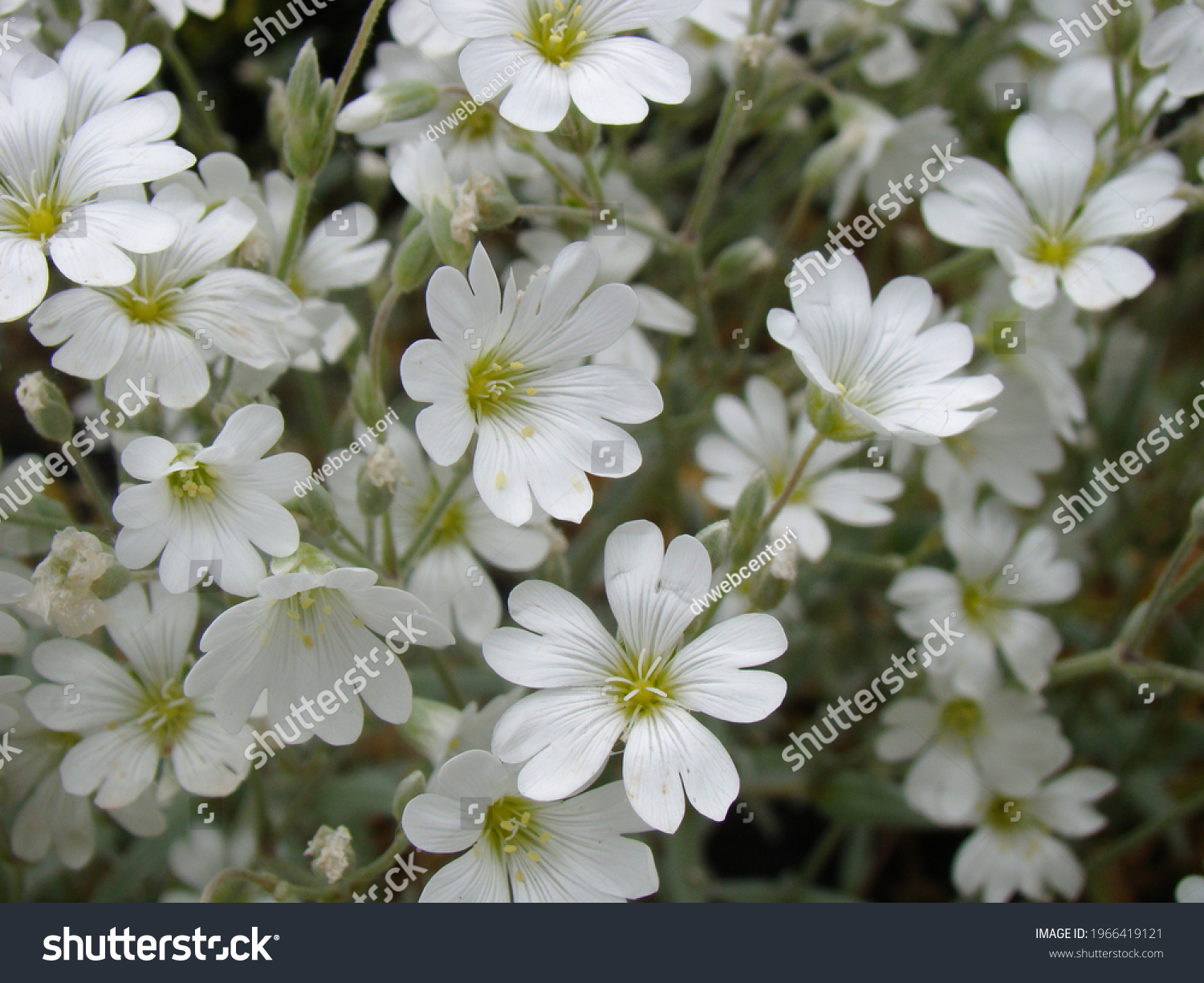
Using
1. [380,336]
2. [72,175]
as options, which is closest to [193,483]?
[380,336]

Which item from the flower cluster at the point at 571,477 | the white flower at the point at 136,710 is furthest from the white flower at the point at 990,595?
the white flower at the point at 136,710

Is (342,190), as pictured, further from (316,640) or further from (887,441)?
(316,640)

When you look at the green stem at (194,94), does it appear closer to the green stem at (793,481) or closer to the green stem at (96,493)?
the green stem at (96,493)

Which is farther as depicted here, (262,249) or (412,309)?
(412,309)

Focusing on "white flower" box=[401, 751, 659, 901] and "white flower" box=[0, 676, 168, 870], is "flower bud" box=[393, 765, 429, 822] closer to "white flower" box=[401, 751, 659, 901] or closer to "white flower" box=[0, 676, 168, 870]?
"white flower" box=[401, 751, 659, 901]

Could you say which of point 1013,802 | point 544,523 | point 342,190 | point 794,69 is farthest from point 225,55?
point 1013,802

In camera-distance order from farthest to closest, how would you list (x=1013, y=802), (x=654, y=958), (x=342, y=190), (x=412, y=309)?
1. (x=342, y=190)
2. (x=412, y=309)
3. (x=1013, y=802)
4. (x=654, y=958)
